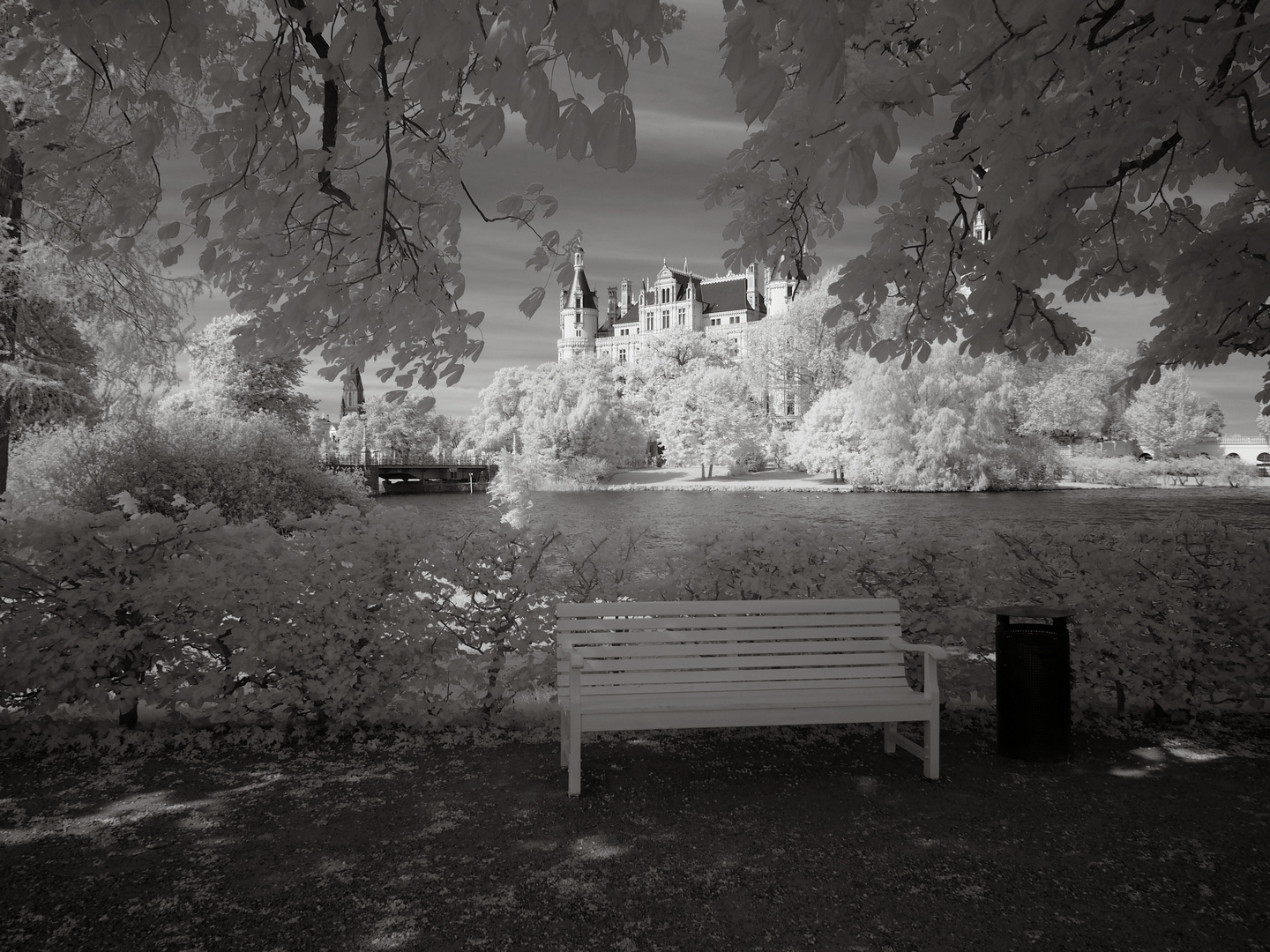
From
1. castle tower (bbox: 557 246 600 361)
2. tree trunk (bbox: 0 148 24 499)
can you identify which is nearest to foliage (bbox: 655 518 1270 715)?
tree trunk (bbox: 0 148 24 499)

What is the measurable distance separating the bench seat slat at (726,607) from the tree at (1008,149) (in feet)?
5.76

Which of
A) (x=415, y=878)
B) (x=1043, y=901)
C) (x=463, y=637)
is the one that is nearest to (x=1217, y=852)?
(x=1043, y=901)

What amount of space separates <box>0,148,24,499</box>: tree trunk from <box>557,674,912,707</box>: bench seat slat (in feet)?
33.2

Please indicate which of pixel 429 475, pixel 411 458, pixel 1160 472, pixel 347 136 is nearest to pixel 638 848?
pixel 347 136

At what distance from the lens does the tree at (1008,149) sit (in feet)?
8.42

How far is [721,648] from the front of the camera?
13.1 feet

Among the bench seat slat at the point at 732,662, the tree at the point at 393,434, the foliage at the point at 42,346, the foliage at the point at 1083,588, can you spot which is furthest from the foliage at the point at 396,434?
the bench seat slat at the point at 732,662

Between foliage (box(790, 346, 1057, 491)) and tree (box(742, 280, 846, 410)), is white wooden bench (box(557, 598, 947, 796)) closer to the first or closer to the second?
foliage (box(790, 346, 1057, 491))

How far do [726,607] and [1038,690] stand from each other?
5.40 ft

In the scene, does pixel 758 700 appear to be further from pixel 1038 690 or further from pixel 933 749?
pixel 1038 690

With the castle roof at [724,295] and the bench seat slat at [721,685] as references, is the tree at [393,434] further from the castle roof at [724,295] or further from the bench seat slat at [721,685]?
the bench seat slat at [721,685]

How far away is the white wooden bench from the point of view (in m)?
3.63

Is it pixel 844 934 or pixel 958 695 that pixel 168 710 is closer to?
pixel 844 934

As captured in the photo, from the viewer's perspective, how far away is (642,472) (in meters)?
47.2
